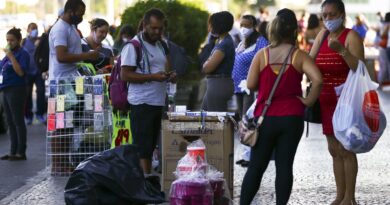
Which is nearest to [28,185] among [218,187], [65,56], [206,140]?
[65,56]

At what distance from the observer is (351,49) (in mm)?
9273

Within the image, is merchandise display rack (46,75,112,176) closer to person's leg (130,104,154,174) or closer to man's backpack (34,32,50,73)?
man's backpack (34,32,50,73)

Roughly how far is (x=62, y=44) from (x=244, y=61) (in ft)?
6.46

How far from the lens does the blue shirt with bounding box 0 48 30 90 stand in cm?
1383

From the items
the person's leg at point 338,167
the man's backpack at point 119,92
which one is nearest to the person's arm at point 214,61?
the man's backpack at point 119,92

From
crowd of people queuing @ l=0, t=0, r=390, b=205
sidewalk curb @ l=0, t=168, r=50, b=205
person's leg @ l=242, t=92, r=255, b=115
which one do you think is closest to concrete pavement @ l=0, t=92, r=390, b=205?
sidewalk curb @ l=0, t=168, r=50, b=205

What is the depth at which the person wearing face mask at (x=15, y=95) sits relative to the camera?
542 inches

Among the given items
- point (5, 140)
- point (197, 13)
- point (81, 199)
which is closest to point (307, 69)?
point (81, 199)

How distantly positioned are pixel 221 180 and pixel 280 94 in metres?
1.10

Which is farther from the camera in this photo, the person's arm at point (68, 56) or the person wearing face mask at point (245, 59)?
the person wearing face mask at point (245, 59)

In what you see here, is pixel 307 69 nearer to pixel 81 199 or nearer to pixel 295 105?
pixel 295 105

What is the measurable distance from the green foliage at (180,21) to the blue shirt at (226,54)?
5.04 meters

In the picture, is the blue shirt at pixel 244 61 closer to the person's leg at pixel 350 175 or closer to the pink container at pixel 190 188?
the person's leg at pixel 350 175

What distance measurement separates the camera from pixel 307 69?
8336 millimetres
